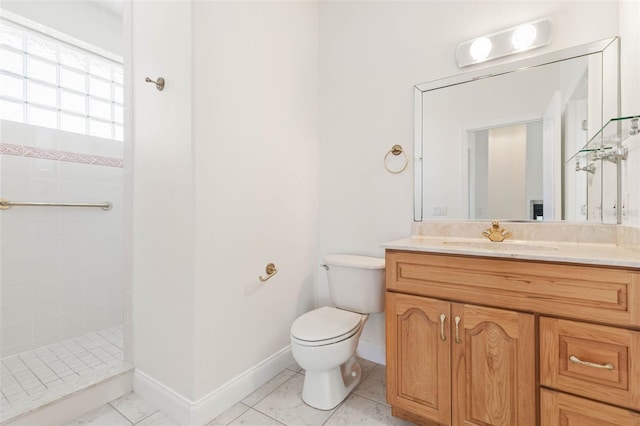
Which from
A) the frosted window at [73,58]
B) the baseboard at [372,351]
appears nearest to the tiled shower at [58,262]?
the frosted window at [73,58]

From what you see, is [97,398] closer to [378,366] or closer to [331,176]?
[378,366]

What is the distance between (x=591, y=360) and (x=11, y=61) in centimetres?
365

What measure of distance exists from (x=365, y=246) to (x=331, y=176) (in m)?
0.59

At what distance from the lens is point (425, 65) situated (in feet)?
5.94

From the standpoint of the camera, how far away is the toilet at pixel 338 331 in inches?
58.2

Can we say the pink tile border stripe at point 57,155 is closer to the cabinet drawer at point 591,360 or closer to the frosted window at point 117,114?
the frosted window at point 117,114

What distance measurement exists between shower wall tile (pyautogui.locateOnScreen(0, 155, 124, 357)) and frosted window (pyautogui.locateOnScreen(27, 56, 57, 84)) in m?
0.66

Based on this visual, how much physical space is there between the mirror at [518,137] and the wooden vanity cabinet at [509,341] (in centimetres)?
65

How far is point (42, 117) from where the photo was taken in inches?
84.0

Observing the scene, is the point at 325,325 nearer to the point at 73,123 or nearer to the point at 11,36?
the point at 73,123

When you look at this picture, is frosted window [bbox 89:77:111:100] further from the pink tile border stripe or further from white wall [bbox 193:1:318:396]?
white wall [bbox 193:1:318:396]

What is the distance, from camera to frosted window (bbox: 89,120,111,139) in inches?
95.3

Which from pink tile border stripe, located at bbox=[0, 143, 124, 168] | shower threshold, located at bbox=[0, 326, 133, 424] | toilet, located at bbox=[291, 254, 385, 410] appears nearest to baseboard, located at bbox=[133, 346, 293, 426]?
shower threshold, located at bbox=[0, 326, 133, 424]

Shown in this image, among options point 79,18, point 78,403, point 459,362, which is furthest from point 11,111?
point 459,362
